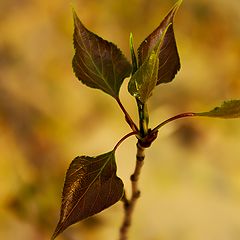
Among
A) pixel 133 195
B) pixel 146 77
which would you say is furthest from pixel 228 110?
pixel 133 195

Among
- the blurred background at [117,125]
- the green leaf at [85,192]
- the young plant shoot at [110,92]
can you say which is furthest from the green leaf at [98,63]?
the blurred background at [117,125]

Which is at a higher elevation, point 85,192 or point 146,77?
point 146,77

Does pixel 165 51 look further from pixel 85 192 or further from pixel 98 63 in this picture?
pixel 85 192

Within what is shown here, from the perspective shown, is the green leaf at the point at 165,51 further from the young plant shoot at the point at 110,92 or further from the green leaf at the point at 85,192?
the green leaf at the point at 85,192

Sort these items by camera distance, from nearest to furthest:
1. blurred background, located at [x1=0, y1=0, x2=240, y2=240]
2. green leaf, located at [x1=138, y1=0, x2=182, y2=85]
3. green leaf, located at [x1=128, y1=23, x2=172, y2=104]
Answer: green leaf, located at [x1=128, y1=23, x2=172, y2=104] < green leaf, located at [x1=138, y1=0, x2=182, y2=85] < blurred background, located at [x1=0, y1=0, x2=240, y2=240]

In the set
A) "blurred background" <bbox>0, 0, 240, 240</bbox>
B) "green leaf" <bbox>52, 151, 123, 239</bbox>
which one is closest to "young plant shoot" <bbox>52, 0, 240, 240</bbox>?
"green leaf" <bbox>52, 151, 123, 239</bbox>

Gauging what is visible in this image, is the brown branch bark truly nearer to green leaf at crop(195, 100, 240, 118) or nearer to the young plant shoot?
the young plant shoot
